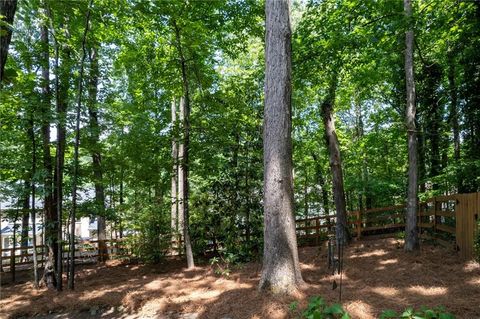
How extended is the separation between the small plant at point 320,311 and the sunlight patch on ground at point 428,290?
69.8 inches

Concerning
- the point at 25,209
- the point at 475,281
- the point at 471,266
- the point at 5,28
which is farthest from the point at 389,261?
the point at 25,209

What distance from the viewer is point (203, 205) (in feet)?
34.5

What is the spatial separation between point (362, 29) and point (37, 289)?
1075 cm

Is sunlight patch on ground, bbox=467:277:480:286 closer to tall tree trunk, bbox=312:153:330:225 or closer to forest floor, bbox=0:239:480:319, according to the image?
forest floor, bbox=0:239:480:319

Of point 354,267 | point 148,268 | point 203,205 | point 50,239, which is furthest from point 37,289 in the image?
point 354,267

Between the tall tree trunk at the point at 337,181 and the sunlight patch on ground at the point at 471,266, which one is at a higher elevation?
the tall tree trunk at the point at 337,181

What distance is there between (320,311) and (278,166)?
2.19 m

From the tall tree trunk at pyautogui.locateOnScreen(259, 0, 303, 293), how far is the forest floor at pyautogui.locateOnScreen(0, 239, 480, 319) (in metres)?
0.38

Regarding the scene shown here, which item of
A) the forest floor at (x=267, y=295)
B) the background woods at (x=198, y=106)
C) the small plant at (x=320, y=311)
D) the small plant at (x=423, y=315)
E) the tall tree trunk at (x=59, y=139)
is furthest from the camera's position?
the tall tree trunk at (x=59, y=139)

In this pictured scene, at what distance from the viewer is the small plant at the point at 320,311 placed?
12.4 ft

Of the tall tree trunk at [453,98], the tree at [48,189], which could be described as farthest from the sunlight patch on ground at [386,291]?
the tall tree trunk at [453,98]

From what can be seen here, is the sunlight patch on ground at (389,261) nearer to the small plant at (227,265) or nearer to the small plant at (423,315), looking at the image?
the small plant at (227,265)

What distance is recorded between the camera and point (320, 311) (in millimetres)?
3990

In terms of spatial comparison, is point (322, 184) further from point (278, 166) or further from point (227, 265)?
point (278, 166)
